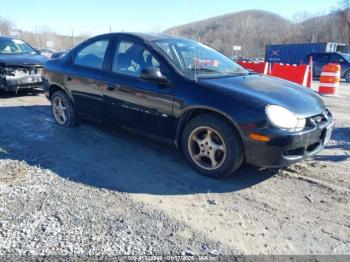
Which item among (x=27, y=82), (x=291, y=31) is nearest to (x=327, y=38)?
(x=291, y=31)

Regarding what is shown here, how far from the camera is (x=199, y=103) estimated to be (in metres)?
3.88

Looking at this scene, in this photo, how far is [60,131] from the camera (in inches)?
226

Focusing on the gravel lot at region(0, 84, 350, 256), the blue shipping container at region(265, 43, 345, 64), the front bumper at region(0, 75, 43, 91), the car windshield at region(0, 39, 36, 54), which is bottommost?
the gravel lot at region(0, 84, 350, 256)

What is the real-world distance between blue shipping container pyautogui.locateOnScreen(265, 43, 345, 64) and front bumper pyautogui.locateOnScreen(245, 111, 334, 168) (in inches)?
949

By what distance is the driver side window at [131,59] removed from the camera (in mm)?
4433

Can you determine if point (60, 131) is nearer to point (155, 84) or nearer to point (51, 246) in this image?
point (155, 84)

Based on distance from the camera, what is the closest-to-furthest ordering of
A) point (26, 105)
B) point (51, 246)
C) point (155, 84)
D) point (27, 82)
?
point (51, 246) → point (155, 84) → point (26, 105) → point (27, 82)

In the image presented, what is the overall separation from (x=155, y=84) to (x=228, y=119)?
42.3 inches

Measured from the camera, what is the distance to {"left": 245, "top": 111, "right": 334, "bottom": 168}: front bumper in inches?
138

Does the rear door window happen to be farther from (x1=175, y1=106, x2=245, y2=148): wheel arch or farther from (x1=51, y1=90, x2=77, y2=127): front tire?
(x1=175, y1=106, x2=245, y2=148): wheel arch

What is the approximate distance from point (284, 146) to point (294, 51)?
26065 millimetres

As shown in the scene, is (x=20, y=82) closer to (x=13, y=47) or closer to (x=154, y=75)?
(x=13, y=47)

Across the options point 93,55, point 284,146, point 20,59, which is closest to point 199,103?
point 284,146

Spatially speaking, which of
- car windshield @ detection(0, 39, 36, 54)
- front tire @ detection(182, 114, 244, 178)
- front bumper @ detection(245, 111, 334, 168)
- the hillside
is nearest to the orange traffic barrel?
front bumper @ detection(245, 111, 334, 168)
